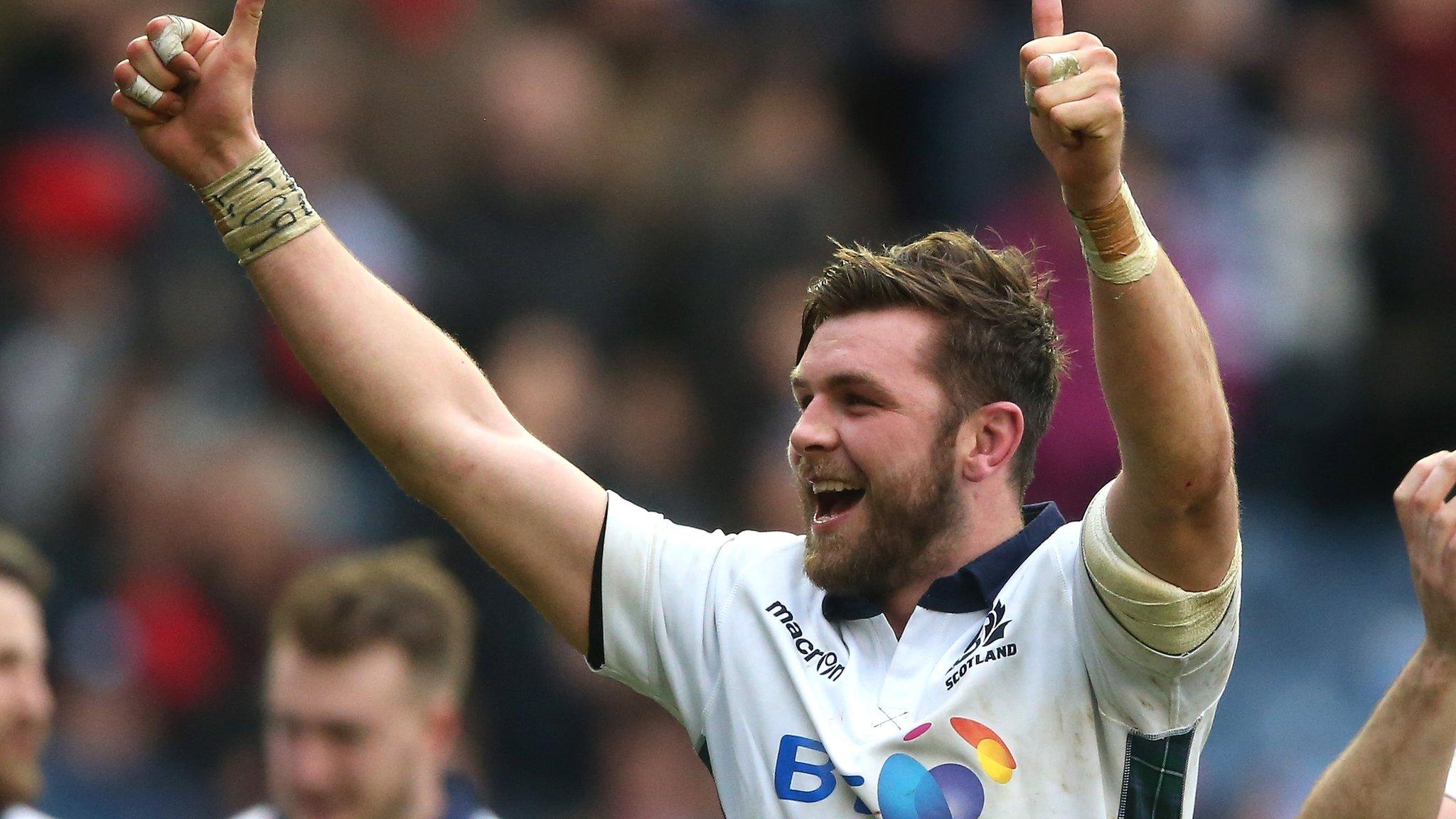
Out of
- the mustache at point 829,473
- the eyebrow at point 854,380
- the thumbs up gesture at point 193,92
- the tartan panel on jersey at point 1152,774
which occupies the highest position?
the thumbs up gesture at point 193,92

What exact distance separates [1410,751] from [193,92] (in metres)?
2.75

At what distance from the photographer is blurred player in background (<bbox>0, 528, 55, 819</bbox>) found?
220 inches

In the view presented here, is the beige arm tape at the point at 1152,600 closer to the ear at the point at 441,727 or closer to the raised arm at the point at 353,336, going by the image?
the raised arm at the point at 353,336

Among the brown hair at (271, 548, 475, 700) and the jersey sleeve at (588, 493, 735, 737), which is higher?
the jersey sleeve at (588, 493, 735, 737)

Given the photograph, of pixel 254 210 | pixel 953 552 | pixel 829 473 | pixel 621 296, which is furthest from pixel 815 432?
pixel 621 296

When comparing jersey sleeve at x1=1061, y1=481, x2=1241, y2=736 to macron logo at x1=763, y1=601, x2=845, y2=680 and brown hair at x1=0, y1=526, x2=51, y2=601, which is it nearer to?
macron logo at x1=763, y1=601, x2=845, y2=680

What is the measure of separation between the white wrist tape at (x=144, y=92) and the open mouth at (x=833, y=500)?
150 centimetres

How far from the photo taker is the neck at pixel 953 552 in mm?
3943

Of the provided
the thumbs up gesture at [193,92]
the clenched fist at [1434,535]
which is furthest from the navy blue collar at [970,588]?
the thumbs up gesture at [193,92]

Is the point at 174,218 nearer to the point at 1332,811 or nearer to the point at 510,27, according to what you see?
the point at 510,27

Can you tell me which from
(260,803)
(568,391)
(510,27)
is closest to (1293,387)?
(568,391)

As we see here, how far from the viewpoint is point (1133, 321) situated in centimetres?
322


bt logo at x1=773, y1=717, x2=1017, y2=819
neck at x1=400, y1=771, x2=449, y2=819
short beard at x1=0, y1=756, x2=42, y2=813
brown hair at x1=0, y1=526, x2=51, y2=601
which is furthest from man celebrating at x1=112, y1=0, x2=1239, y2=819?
brown hair at x1=0, y1=526, x2=51, y2=601

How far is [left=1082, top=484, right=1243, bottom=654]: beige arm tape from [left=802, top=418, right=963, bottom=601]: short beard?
48cm
